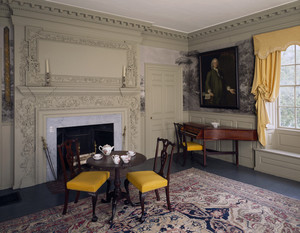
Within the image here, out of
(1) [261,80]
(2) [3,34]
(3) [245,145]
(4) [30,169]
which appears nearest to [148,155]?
(3) [245,145]

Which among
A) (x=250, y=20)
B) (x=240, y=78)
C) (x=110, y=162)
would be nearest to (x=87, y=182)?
(x=110, y=162)

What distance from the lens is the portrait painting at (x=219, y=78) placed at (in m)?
5.50

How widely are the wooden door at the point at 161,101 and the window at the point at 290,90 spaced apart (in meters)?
2.58

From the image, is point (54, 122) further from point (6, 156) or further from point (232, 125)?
point (232, 125)

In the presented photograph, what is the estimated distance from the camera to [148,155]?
19.9 ft

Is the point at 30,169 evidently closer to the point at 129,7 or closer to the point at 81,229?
the point at 81,229

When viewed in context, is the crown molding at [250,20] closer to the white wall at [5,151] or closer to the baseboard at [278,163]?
the baseboard at [278,163]

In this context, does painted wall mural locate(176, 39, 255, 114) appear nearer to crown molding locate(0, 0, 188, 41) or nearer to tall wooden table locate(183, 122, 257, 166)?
tall wooden table locate(183, 122, 257, 166)

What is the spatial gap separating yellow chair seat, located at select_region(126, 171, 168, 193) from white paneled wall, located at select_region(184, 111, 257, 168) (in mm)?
2933

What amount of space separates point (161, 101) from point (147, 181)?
3.43 metres

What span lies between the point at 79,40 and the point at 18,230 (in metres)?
3.49

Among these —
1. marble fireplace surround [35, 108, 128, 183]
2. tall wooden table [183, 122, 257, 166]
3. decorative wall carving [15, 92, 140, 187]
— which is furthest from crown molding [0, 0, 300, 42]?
tall wooden table [183, 122, 257, 166]

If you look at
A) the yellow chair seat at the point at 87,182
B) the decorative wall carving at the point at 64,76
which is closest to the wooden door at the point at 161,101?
the decorative wall carving at the point at 64,76

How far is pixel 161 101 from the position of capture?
6242mm
